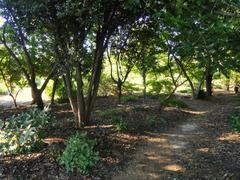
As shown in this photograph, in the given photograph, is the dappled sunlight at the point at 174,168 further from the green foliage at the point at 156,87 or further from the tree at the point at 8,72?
the green foliage at the point at 156,87

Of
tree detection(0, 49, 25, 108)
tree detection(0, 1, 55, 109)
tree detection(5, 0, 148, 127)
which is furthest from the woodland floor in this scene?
tree detection(0, 49, 25, 108)

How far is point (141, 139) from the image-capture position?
737 cm

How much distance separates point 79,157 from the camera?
18.0 feet

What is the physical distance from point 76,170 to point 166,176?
1689 millimetres

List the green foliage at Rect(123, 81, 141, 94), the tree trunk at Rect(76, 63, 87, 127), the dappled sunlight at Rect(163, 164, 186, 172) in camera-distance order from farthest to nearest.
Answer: the green foliage at Rect(123, 81, 141, 94) < the tree trunk at Rect(76, 63, 87, 127) < the dappled sunlight at Rect(163, 164, 186, 172)

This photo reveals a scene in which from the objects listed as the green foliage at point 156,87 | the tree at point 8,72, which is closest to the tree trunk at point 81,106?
the tree at point 8,72

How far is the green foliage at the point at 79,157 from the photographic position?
544 cm

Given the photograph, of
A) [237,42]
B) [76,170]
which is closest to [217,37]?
[237,42]

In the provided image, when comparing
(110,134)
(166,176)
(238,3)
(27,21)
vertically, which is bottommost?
(166,176)

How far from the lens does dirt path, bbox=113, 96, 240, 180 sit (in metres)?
5.52

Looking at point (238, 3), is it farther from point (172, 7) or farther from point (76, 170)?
point (76, 170)

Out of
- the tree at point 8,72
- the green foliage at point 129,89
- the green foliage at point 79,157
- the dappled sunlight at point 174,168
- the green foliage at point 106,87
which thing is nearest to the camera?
the green foliage at point 79,157

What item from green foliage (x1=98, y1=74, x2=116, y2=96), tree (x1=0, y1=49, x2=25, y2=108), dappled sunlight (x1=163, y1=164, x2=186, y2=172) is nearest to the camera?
dappled sunlight (x1=163, y1=164, x2=186, y2=172)

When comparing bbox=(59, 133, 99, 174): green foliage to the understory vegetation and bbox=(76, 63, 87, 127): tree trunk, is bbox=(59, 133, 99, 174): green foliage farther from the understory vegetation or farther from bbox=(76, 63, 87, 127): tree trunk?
bbox=(76, 63, 87, 127): tree trunk
